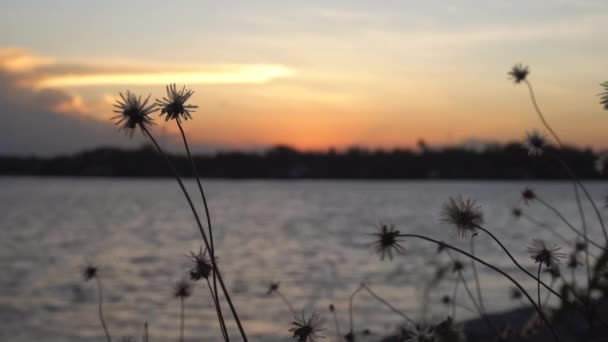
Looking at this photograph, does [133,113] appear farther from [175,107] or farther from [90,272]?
[90,272]

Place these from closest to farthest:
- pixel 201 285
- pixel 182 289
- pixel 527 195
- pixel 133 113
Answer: pixel 133 113 → pixel 182 289 → pixel 527 195 → pixel 201 285

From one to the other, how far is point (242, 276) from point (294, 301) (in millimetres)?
4142

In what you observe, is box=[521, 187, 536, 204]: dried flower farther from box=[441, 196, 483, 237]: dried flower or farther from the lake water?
box=[441, 196, 483, 237]: dried flower

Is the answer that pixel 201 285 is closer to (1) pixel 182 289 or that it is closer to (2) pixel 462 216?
(1) pixel 182 289

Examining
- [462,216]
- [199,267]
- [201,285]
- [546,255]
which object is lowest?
[201,285]

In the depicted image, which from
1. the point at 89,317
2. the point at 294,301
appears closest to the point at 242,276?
the point at 294,301

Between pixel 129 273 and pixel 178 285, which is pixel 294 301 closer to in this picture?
pixel 129 273

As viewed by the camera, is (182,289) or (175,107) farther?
(182,289)

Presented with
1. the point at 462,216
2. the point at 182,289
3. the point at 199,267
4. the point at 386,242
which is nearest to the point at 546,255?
the point at 462,216

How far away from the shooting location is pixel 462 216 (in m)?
2.66

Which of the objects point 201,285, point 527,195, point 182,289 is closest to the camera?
point 182,289

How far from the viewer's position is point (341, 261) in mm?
19484

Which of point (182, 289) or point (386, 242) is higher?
point (386, 242)

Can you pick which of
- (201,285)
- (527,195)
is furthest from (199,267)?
(201,285)
